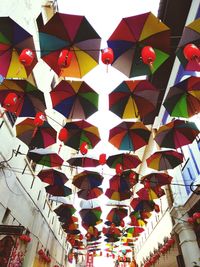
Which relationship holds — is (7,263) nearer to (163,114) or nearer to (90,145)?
(90,145)

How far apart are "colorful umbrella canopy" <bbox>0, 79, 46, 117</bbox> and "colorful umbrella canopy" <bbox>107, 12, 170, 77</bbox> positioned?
282 cm

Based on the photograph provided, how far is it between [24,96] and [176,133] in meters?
5.69

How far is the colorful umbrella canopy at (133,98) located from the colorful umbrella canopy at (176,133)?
1.10 m

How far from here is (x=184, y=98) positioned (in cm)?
673

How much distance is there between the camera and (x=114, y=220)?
15352 millimetres

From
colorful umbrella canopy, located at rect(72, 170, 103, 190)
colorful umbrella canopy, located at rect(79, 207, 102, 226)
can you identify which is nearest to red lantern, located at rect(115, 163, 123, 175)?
colorful umbrella canopy, located at rect(72, 170, 103, 190)

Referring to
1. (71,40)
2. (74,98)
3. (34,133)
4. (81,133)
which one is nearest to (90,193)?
(81,133)

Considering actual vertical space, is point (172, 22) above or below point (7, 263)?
above

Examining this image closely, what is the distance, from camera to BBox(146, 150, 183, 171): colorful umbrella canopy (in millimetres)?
9188

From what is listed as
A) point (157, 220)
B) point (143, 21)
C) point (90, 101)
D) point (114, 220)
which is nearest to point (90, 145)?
point (90, 101)

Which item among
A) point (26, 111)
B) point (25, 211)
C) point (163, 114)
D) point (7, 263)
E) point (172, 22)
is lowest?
point (7, 263)

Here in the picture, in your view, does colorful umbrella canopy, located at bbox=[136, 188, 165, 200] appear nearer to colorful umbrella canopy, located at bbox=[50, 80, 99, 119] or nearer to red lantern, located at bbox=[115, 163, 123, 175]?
red lantern, located at bbox=[115, 163, 123, 175]

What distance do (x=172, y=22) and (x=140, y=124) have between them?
6109 mm

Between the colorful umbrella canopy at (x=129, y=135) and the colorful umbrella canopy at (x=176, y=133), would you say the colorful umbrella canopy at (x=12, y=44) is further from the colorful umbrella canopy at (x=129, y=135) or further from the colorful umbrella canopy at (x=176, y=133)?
the colorful umbrella canopy at (x=176, y=133)
